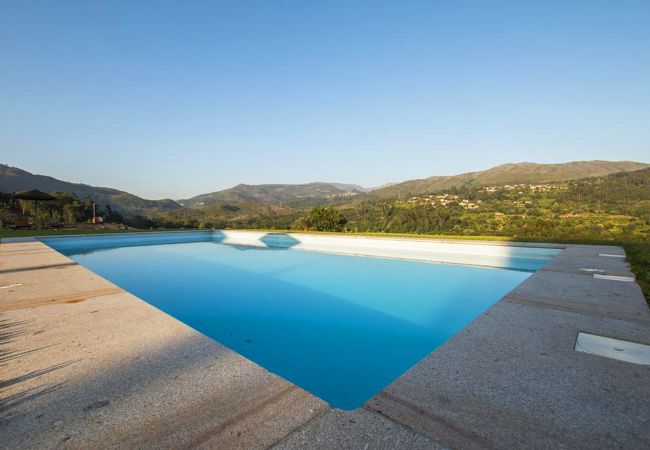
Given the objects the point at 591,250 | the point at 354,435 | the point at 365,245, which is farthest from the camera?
the point at 365,245

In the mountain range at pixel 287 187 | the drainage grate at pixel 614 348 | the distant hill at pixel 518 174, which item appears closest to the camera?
the drainage grate at pixel 614 348

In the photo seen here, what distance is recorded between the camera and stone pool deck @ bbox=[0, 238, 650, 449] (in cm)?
117

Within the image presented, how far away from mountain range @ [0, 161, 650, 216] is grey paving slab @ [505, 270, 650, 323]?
246 feet

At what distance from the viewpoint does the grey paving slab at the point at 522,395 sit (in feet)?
3.89

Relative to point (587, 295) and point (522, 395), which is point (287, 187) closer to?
point (587, 295)

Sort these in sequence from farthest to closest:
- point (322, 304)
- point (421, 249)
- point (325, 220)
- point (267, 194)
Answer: point (267, 194) < point (325, 220) < point (421, 249) < point (322, 304)

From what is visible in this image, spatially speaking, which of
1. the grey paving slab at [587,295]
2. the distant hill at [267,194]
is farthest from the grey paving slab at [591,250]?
the distant hill at [267,194]

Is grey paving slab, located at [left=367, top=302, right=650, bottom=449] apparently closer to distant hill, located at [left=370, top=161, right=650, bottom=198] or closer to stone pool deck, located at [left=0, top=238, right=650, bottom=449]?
stone pool deck, located at [left=0, top=238, right=650, bottom=449]

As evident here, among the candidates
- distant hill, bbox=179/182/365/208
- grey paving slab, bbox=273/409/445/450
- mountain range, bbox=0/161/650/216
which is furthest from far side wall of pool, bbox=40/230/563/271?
distant hill, bbox=179/182/365/208

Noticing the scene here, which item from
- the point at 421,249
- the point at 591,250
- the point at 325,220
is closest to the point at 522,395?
the point at 591,250

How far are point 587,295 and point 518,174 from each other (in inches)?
5320

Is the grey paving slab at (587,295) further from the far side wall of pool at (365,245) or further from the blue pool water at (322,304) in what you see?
the far side wall of pool at (365,245)

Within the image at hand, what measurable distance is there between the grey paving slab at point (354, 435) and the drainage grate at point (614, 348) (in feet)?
5.10

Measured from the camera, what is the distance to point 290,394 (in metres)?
1.46
